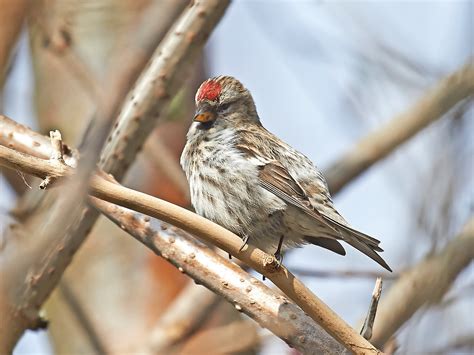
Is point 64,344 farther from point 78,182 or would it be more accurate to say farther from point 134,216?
point 78,182

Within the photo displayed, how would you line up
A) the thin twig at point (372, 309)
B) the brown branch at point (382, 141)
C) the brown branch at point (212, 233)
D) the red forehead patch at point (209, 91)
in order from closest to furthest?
the brown branch at point (212, 233) → the thin twig at point (372, 309) → the red forehead patch at point (209, 91) → the brown branch at point (382, 141)

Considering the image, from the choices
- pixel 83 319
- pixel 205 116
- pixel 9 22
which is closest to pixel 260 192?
pixel 205 116

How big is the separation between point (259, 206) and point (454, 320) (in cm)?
123

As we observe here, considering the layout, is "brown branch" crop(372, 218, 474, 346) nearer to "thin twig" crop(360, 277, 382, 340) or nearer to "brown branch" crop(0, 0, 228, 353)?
"thin twig" crop(360, 277, 382, 340)

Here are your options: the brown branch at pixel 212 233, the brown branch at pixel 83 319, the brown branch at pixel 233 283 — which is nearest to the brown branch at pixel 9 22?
the brown branch at pixel 212 233

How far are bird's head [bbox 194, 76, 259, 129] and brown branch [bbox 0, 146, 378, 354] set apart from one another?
172 cm

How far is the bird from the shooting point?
15.6 ft

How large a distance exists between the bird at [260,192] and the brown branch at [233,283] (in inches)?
12.5

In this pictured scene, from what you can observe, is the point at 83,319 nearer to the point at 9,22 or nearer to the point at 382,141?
the point at 382,141

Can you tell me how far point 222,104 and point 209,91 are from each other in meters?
0.12

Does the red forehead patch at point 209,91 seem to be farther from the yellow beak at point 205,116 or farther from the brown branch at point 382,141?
the brown branch at point 382,141

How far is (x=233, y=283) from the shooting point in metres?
4.15

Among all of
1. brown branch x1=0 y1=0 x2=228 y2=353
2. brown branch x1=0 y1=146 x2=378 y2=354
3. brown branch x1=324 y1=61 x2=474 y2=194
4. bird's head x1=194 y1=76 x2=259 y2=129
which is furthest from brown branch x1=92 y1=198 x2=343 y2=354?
brown branch x1=324 y1=61 x2=474 y2=194

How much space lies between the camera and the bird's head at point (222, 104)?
531 cm
